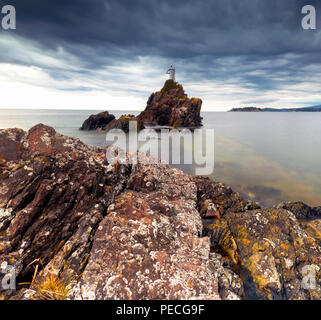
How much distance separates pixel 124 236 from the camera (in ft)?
19.9

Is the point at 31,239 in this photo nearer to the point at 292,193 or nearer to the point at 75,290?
the point at 75,290

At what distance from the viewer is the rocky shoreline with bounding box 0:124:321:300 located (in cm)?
504

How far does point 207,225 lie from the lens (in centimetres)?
862

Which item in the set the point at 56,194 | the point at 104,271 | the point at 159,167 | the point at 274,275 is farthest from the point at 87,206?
the point at 274,275

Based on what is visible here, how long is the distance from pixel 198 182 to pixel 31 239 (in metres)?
8.67

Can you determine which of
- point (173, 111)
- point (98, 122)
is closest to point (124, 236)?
point (173, 111)

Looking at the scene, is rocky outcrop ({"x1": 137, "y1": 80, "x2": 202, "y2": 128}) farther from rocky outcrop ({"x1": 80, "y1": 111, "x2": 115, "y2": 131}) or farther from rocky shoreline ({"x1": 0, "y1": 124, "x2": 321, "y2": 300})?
rocky shoreline ({"x1": 0, "y1": 124, "x2": 321, "y2": 300})

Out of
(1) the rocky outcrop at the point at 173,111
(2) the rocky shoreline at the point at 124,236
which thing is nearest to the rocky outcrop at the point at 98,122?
(1) the rocky outcrop at the point at 173,111

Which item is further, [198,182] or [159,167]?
[198,182]

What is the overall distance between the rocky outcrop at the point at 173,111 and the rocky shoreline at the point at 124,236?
2958 inches

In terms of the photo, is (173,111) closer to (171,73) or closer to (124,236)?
(171,73)

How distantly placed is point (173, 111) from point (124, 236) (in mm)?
83499

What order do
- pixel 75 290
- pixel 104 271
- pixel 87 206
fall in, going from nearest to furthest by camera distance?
pixel 75 290 < pixel 104 271 < pixel 87 206

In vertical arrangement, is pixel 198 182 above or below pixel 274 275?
above
